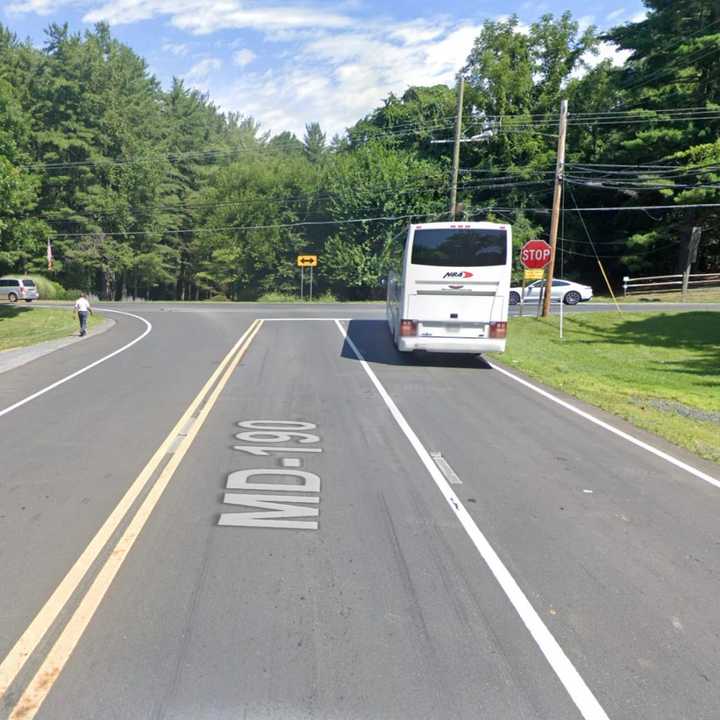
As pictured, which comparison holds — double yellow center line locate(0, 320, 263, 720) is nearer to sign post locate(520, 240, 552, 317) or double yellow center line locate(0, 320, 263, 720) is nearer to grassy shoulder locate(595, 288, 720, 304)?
sign post locate(520, 240, 552, 317)

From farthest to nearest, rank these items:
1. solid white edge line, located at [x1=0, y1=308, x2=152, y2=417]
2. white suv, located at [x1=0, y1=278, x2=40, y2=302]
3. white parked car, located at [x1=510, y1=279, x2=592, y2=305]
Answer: white suv, located at [x1=0, y1=278, x2=40, y2=302] → white parked car, located at [x1=510, y1=279, x2=592, y2=305] → solid white edge line, located at [x1=0, y1=308, x2=152, y2=417]

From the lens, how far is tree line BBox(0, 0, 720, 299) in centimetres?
3628

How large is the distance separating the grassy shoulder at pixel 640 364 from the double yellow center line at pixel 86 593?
6883 mm

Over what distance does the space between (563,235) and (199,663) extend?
46.3 meters

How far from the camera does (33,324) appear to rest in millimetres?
28312

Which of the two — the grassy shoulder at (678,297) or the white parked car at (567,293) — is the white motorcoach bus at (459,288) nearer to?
the white parked car at (567,293)

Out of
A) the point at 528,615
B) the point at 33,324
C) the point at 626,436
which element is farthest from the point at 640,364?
the point at 33,324

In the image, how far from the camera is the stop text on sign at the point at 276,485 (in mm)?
5395

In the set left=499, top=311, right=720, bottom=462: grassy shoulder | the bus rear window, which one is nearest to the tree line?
left=499, top=311, right=720, bottom=462: grassy shoulder

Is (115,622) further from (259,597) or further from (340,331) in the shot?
(340,331)

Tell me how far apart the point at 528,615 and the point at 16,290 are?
1697 inches

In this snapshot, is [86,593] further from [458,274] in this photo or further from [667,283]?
[667,283]

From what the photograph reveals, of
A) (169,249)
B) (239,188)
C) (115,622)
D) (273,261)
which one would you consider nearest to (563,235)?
(273,261)

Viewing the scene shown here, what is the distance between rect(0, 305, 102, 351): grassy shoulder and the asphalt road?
1415cm
